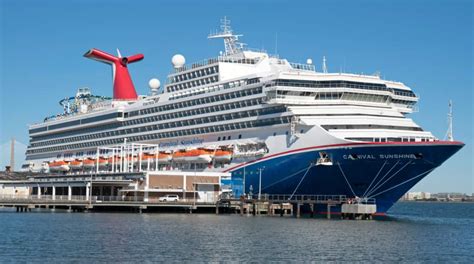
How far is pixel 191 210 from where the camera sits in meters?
81.3

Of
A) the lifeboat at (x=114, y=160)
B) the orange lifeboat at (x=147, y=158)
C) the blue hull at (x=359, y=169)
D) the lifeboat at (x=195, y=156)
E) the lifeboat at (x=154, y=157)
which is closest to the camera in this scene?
the blue hull at (x=359, y=169)

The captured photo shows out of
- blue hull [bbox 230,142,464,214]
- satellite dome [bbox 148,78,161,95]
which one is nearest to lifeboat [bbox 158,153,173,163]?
blue hull [bbox 230,142,464,214]

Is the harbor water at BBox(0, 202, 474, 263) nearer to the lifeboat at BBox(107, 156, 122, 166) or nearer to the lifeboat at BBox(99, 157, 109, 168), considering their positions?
the lifeboat at BBox(107, 156, 122, 166)

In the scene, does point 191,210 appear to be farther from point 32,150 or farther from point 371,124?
point 32,150

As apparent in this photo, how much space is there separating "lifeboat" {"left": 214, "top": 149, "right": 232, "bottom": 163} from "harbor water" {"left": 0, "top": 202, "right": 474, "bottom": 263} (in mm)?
12516

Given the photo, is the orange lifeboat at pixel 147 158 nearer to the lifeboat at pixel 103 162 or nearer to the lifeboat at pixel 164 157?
the lifeboat at pixel 164 157

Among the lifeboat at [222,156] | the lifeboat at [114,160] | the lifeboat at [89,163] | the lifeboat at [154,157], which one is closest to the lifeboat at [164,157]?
the lifeboat at [154,157]

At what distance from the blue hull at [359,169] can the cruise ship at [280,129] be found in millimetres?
86

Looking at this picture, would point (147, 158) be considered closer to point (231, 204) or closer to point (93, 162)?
point (93, 162)

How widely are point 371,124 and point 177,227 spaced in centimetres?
2068

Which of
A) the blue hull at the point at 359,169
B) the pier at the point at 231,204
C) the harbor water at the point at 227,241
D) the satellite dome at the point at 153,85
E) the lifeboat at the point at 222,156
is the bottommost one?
the harbor water at the point at 227,241

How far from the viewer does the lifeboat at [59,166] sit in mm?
109519

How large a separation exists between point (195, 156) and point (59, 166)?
112 feet

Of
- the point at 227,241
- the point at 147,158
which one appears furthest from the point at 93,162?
the point at 227,241
